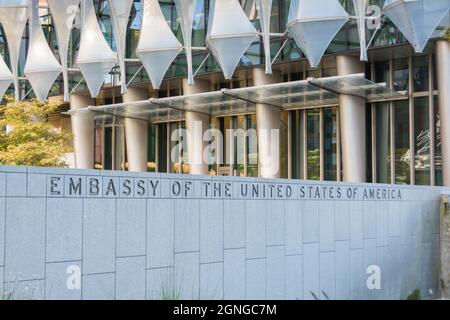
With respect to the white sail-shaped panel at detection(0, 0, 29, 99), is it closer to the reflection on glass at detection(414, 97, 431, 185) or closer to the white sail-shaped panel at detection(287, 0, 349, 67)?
the white sail-shaped panel at detection(287, 0, 349, 67)

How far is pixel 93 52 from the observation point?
3647 cm

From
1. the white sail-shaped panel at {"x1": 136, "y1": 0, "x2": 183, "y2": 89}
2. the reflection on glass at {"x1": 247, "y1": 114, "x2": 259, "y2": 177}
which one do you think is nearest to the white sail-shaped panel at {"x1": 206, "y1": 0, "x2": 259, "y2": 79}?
the white sail-shaped panel at {"x1": 136, "y1": 0, "x2": 183, "y2": 89}

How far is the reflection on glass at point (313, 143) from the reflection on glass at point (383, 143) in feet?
10.7

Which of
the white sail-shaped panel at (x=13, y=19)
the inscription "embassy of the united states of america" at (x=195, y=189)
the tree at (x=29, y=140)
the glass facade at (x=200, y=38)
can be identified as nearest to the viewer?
the inscription "embassy of the united states of america" at (x=195, y=189)

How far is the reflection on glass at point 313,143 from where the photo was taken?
3625cm

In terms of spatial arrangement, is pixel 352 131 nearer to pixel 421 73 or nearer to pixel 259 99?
pixel 421 73

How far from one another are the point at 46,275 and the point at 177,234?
296 centimetres

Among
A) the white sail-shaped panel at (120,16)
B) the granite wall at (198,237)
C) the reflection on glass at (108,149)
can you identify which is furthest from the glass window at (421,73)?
the reflection on glass at (108,149)

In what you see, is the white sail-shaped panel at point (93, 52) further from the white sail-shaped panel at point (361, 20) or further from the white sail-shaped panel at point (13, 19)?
the white sail-shaped panel at point (361, 20)

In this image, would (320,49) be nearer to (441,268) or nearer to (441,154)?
(441,154)

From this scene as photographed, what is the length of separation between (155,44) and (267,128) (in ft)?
21.8

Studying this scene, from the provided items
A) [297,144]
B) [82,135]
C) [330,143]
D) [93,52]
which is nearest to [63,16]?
[93,52]

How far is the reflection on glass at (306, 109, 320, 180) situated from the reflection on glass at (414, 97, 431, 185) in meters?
5.32

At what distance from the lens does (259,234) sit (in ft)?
49.5
